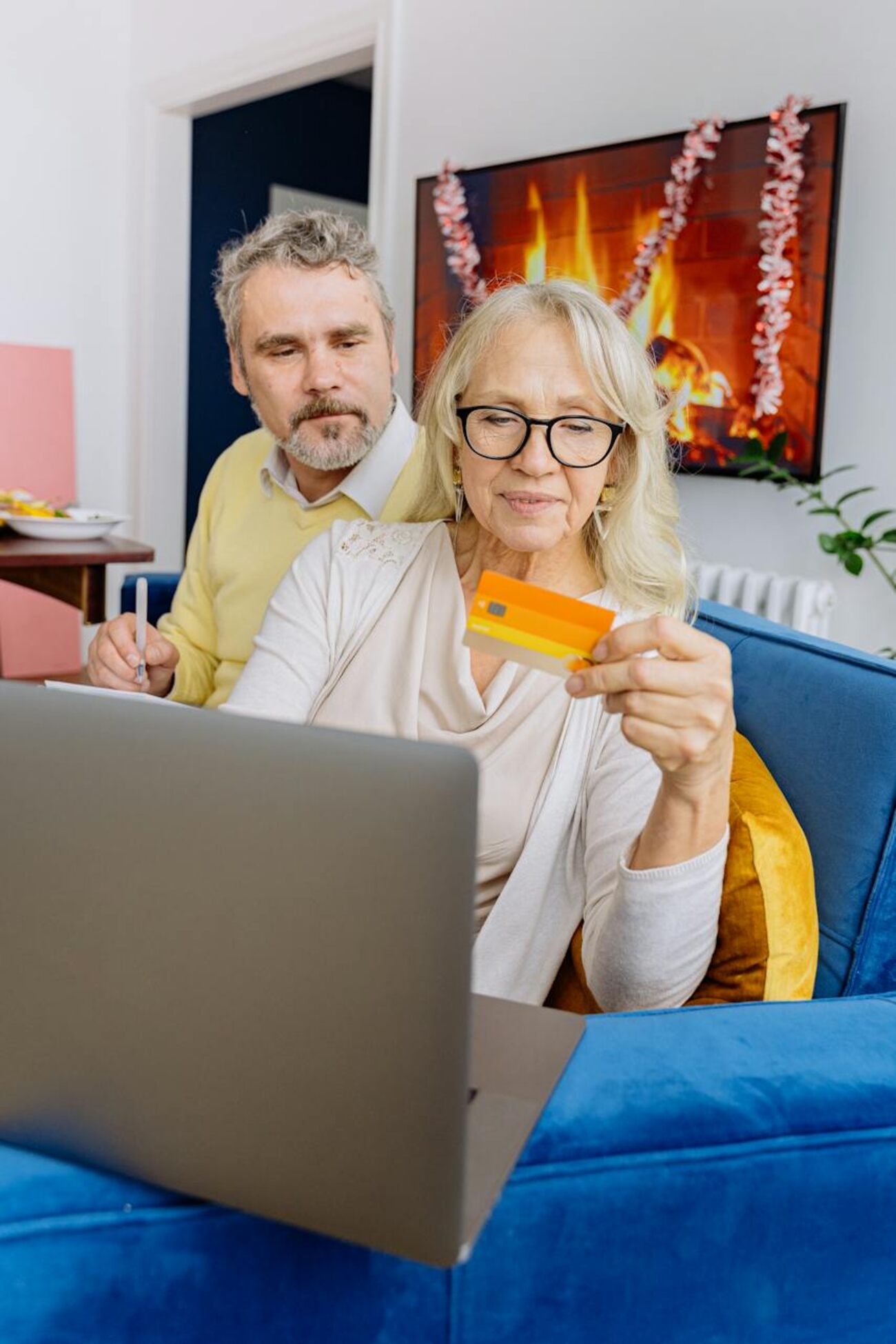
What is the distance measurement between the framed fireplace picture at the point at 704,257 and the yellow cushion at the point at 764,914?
1658 millimetres

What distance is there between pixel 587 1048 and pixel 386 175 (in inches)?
140

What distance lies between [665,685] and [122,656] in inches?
46.0

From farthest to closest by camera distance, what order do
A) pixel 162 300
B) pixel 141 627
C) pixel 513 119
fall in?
1. pixel 162 300
2. pixel 513 119
3. pixel 141 627

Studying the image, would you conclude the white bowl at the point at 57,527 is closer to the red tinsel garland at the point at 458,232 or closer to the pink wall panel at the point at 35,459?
the red tinsel garland at the point at 458,232

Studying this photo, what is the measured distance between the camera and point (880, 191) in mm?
2621

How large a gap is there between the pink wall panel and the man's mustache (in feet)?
10.8

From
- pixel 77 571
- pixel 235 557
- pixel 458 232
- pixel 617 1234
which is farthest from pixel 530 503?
pixel 458 232

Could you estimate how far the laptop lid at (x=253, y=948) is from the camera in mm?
560

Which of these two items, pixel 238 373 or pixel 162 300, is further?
pixel 162 300

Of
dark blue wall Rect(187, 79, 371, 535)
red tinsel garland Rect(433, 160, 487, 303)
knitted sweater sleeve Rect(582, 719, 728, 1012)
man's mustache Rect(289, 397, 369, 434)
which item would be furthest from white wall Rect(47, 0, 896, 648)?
knitted sweater sleeve Rect(582, 719, 728, 1012)

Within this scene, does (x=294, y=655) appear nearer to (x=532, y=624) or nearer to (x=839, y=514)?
(x=532, y=624)

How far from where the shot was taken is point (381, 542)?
149 cm

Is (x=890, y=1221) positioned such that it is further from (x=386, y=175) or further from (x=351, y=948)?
(x=386, y=175)

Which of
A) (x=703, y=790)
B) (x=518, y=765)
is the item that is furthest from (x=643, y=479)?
(x=703, y=790)
